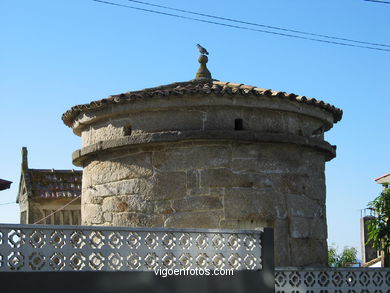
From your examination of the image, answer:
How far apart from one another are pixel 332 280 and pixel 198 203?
2.05m

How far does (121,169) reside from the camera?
9.20m

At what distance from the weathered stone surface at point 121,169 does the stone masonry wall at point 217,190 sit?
1 centimetres

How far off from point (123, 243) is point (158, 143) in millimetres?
2445

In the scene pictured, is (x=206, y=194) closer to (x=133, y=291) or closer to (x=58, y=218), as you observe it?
(x=133, y=291)

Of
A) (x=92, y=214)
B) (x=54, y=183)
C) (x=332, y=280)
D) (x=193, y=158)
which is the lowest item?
(x=332, y=280)

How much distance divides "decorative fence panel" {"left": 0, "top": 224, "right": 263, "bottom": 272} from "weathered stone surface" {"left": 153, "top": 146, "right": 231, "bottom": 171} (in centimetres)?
181

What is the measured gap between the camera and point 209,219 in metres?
8.66

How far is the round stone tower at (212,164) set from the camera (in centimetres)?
874

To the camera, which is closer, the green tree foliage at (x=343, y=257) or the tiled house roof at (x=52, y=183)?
the tiled house roof at (x=52, y=183)

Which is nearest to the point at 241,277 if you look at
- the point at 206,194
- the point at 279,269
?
the point at 279,269

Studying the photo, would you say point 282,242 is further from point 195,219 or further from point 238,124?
point 238,124

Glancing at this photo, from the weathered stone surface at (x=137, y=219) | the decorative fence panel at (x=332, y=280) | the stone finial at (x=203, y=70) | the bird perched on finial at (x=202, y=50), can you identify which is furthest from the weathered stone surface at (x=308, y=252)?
the bird perched on finial at (x=202, y=50)

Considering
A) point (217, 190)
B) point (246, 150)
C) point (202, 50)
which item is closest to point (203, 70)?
point (202, 50)

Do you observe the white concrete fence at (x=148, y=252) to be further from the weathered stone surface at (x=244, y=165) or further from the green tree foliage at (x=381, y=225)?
the green tree foliage at (x=381, y=225)
